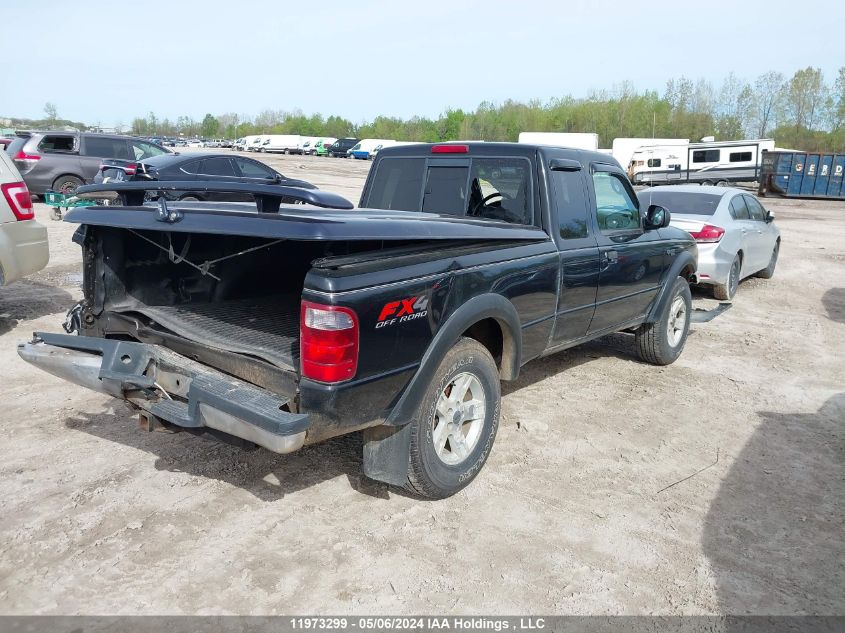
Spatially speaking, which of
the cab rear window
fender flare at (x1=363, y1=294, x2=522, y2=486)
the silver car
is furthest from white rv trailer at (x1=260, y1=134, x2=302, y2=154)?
fender flare at (x1=363, y1=294, x2=522, y2=486)

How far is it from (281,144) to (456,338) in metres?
72.5

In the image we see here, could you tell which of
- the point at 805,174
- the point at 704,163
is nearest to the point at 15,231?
the point at 805,174

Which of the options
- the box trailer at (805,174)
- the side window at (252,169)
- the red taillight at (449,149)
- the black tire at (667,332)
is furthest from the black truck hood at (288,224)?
the box trailer at (805,174)

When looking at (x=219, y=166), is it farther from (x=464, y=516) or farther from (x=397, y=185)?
(x=464, y=516)

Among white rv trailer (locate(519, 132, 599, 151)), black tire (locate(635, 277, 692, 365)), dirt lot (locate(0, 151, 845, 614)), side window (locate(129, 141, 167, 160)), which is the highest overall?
white rv trailer (locate(519, 132, 599, 151))

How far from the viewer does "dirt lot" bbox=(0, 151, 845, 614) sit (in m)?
3.07

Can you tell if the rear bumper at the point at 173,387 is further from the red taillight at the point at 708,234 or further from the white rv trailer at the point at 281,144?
the white rv trailer at the point at 281,144

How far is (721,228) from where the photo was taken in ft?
30.0

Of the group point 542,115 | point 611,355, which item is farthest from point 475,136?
point 611,355

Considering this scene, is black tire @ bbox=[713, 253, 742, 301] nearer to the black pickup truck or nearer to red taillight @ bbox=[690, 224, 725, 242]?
red taillight @ bbox=[690, 224, 725, 242]

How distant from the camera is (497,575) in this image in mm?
3225

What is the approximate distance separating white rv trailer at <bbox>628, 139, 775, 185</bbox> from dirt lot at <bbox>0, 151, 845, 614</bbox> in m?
32.7

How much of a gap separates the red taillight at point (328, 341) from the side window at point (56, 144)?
15795 mm

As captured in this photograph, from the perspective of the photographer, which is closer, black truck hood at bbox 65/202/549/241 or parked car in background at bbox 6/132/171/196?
black truck hood at bbox 65/202/549/241
